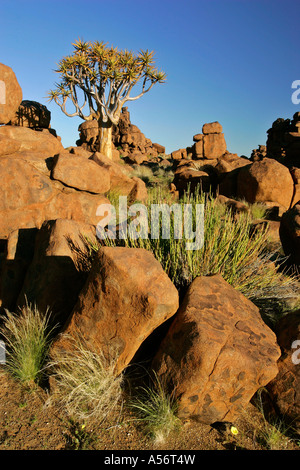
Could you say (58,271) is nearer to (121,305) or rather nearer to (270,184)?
(121,305)

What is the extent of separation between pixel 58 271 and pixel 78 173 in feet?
11.0

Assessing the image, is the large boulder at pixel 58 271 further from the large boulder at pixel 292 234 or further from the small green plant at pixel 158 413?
the large boulder at pixel 292 234

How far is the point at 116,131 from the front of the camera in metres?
38.0

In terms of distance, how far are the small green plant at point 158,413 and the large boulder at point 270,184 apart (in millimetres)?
11142

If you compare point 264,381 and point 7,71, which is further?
point 7,71

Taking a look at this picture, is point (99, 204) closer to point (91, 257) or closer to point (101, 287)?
point (91, 257)

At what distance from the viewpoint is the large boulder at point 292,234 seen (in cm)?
565

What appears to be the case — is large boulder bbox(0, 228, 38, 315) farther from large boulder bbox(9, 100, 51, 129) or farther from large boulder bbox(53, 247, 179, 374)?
large boulder bbox(9, 100, 51, 129)

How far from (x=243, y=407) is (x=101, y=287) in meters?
1.63

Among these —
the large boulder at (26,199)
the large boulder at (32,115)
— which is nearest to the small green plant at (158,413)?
the large boulder at (26,199)

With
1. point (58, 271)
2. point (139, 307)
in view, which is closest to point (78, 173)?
point (58, 271)

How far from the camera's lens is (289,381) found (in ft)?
9.23
